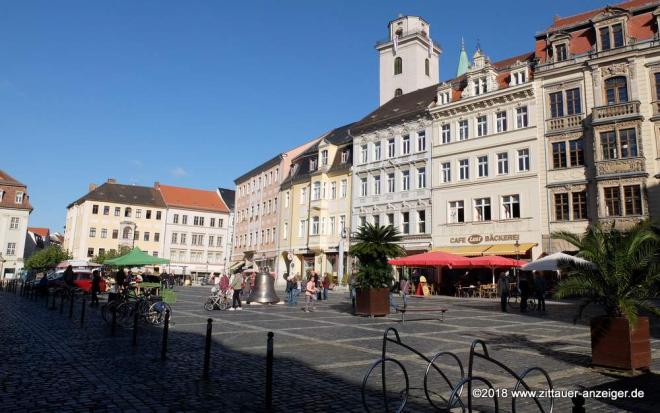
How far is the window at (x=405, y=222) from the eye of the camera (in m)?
40.8

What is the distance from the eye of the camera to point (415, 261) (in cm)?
2895

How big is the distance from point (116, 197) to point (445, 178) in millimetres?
58529

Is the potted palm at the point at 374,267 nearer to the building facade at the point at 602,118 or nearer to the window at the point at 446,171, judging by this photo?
the building facade at the point at 602,118

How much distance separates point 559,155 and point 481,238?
7620 millimetres

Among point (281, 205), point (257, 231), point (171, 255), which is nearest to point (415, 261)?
point (281, 205)

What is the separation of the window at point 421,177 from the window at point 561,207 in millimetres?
10722

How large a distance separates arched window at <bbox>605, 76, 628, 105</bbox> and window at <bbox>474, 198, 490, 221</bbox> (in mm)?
9984

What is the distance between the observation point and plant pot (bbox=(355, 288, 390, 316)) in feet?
60.3

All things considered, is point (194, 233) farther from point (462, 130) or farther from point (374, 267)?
point (374, 267)

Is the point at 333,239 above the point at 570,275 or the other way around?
above

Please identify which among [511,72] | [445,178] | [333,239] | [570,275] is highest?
[511,72]

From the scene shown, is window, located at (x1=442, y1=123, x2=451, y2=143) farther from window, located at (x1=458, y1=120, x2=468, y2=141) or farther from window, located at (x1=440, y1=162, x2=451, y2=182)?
window, located at (x1=440, y1=162, x2=451, y2=182)

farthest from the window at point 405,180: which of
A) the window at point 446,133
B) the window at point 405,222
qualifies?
the window at point 446,133

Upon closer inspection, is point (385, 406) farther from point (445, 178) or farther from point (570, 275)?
point (445, 178)
